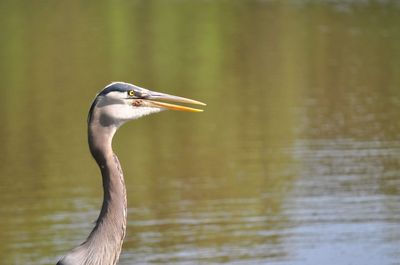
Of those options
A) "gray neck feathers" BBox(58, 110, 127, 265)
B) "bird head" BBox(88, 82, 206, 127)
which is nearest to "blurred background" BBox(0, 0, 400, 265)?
"gray neck feathers" BBox(58, 110, 127, 265)

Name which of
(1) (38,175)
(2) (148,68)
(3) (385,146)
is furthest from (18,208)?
(2) (148,68)

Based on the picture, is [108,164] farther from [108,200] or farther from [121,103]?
[121,103]

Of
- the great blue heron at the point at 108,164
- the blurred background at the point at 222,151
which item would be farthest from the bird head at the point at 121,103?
the blurred background at the point at 222,151

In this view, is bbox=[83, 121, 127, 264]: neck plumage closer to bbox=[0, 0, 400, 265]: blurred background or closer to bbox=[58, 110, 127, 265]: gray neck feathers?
bbox=[58, 110, 127, 265]: gray neck feathers

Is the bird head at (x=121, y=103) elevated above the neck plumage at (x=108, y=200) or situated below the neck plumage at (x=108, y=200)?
above

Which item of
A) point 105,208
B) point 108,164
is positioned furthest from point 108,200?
point 108,164

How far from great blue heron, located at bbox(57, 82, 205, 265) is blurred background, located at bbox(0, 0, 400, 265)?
15.3ft

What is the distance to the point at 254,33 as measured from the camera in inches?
1273

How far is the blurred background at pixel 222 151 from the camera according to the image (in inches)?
477

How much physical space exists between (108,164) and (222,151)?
921 cm

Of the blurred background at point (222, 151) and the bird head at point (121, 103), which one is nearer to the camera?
the bird head at point (121, 103)

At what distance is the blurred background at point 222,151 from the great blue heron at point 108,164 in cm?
467

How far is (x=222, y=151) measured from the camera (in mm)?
15805

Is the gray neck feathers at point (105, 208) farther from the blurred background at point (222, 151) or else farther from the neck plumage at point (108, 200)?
the blurred background at point (222, 151)
